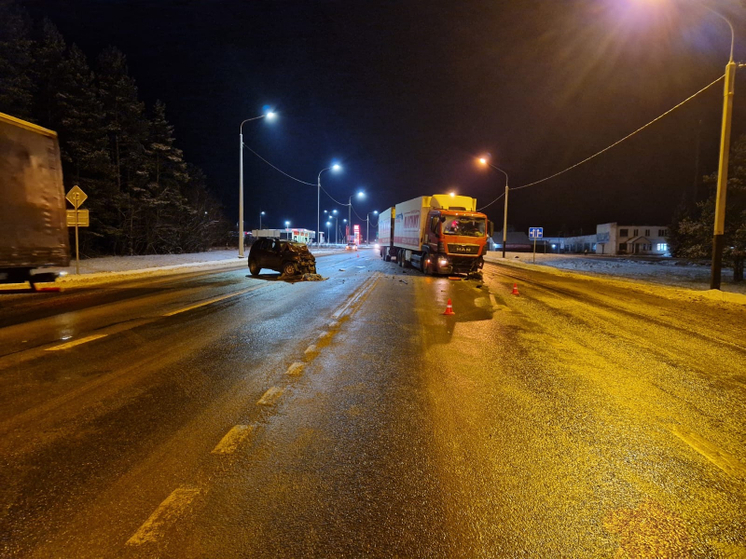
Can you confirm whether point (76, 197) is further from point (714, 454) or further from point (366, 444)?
point (714, 454)

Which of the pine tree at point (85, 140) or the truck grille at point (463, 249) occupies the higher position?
the pine tree at point (85, 140)

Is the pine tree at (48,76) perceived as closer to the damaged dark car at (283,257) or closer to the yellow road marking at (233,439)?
the damaged dark car at (283,257)

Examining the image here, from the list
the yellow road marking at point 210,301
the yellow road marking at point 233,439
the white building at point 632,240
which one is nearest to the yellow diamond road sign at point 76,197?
the yellow road marking at point 210,301

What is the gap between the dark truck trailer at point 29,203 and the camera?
8.19 meters

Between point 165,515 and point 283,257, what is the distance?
673 inches

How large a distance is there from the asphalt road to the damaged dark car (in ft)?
36.9

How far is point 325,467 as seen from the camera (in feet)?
10.9

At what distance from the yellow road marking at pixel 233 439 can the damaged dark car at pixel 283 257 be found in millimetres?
15544

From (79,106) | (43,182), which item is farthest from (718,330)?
(79,106)

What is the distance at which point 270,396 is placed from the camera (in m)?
4.79

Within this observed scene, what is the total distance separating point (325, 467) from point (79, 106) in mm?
36399

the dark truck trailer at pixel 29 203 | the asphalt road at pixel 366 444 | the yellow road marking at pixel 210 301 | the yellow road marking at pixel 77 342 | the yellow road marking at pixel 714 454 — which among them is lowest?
the yellow road marking at pixel 714 454

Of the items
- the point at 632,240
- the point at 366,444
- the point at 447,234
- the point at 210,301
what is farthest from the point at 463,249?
the point at 632,240

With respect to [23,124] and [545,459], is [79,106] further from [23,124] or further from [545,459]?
[545,459]
